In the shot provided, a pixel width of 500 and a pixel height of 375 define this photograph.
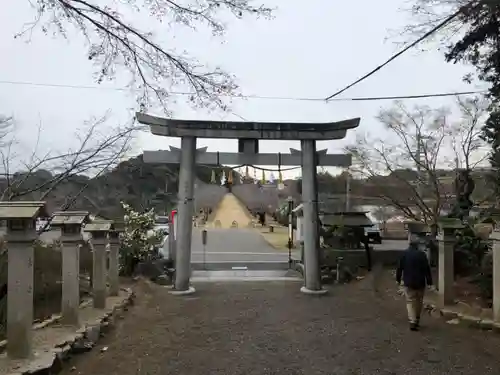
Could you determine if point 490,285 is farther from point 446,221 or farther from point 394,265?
point 394,265

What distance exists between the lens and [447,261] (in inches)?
439

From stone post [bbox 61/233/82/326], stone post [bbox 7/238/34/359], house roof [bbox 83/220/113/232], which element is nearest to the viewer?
stone post [bbox 7/238/34/359]

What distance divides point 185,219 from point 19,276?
8896mm

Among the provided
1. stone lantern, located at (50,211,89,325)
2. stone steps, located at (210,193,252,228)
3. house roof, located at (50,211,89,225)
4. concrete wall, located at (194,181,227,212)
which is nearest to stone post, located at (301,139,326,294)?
concrete wall, located at (194,181,227,212)

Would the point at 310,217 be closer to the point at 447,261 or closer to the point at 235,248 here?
the point at 447,261

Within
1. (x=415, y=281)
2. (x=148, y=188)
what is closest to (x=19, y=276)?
(x=415, y=281)

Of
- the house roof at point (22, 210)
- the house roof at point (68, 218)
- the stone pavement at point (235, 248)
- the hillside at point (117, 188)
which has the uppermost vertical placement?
the hillside at point (117, 188)

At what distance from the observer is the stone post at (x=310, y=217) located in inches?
594

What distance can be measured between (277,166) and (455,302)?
657cm

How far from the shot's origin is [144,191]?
108 ft

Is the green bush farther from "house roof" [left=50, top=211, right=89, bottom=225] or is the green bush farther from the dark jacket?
"house roof" [left=50, top=211, right=89, bottom=225]

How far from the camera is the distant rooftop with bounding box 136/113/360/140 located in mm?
15008

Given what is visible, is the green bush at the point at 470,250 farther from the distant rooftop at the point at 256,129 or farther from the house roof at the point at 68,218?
the house roof at the point at 68,218

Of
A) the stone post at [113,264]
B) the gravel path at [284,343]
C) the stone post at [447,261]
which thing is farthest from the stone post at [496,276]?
the stone post at [113,264]
